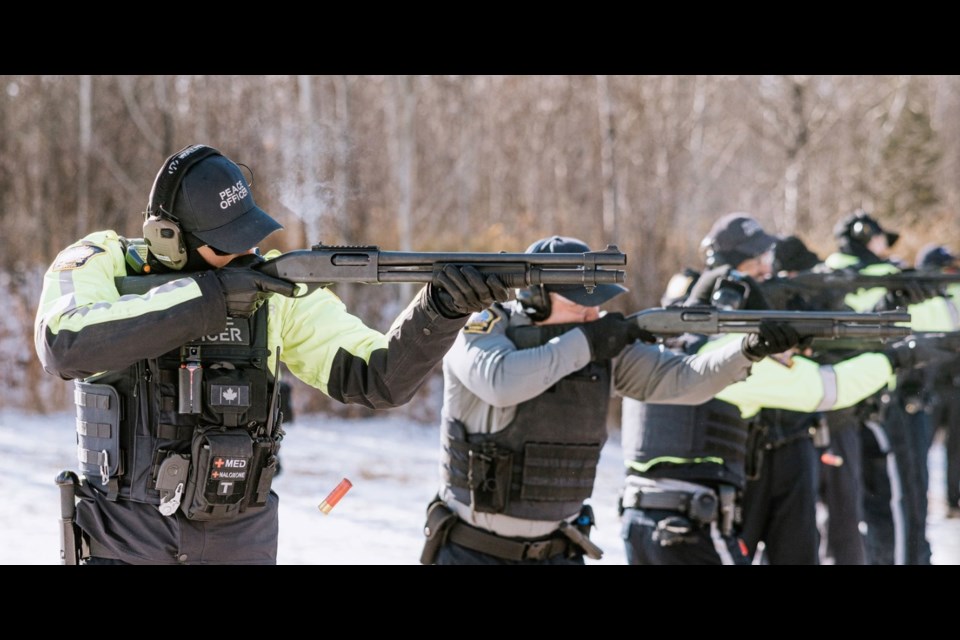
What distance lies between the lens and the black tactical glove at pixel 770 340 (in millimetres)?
4777

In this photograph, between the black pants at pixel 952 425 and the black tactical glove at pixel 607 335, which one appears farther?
the black pants at pixel 952 425

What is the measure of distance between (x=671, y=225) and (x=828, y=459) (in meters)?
8.73

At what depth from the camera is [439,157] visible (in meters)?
18.3

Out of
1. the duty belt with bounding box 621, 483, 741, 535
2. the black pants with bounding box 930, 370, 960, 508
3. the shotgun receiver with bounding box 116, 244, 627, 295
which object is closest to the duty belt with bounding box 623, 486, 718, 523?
the duty belt with bounding box 621, 483, 741, 535

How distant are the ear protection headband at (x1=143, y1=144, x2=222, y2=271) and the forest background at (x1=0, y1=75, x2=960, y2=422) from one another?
9948 mm

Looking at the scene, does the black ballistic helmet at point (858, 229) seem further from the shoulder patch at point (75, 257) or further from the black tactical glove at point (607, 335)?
the shoulder patch at point (75, 257)

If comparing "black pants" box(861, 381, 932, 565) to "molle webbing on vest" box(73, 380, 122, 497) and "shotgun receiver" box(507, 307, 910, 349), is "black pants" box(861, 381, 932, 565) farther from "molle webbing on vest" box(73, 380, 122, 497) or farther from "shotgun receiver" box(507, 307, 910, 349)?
"molle webbing on vest" box(73, 380, 122, 497)

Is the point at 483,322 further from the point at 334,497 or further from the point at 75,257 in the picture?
the point at 75,257

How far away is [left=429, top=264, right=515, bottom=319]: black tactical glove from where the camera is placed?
3520 millimetres

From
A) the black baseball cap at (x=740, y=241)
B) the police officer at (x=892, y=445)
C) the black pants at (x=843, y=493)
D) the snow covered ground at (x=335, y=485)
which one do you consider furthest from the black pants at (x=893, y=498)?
the black baseball cap at (x=740, y=241)

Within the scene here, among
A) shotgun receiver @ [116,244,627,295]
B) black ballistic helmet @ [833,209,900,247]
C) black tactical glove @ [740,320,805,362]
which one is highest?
black ballistic helmet @ [833,209,900,247]

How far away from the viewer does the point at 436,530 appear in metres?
4.73

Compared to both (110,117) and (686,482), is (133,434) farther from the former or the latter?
(110,117)

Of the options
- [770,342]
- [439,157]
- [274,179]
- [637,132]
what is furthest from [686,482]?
[439,157]
